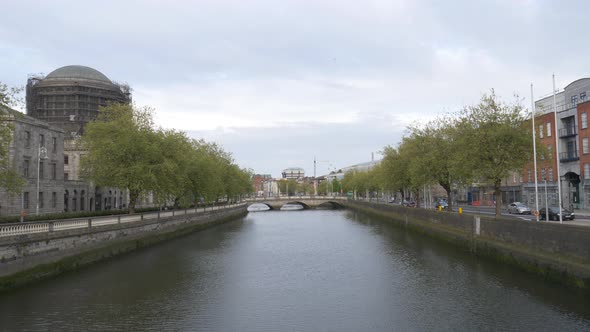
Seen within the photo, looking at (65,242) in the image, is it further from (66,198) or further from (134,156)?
(66,198)

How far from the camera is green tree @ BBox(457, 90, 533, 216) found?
107ft

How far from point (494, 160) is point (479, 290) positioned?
14.2m

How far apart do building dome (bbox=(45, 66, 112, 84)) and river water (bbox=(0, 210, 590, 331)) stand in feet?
238

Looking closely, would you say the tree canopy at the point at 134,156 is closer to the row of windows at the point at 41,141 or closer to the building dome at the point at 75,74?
the row of windows at the point at 41,141

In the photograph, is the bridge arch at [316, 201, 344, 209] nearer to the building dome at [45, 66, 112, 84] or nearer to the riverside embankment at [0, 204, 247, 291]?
the building dome at [45, 66, 112, 84]

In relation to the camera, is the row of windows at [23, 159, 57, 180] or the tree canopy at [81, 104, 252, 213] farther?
the row of windows at [23, 159, 57, 180]

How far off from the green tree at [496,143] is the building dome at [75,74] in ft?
280

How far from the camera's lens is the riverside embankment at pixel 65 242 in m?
22.4

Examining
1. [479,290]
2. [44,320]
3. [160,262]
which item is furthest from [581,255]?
[160,262]

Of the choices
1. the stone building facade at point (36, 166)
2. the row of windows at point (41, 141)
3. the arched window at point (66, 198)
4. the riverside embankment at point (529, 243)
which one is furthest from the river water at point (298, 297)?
the arched window at point (66, 198)

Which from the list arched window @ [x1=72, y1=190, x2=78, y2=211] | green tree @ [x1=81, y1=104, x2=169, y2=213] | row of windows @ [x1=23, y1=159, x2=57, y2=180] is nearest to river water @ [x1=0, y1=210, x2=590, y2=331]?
green tree @ [x1=81, y1=104, x2=169, y2=213]

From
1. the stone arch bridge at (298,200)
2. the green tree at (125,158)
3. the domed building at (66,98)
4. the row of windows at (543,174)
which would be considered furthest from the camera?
the stone arch bridge at (298,200)

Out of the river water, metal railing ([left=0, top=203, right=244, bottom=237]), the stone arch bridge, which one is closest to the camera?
the river water

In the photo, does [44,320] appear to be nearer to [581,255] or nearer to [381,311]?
[381,311]
